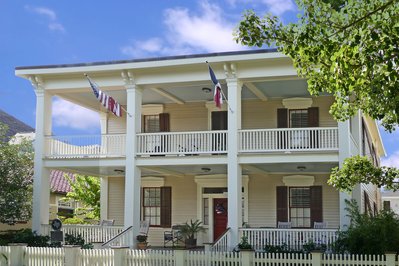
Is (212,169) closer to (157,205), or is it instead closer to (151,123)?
(157,205)

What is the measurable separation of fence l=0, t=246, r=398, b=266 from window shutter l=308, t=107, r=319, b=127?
794 centimetres

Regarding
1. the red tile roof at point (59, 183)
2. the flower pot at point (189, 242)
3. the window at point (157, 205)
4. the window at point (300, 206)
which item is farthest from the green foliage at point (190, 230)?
the red tile roof at point (59, 183)

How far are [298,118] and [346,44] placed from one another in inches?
551

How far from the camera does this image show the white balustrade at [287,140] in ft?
64.3

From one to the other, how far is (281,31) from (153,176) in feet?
50.7

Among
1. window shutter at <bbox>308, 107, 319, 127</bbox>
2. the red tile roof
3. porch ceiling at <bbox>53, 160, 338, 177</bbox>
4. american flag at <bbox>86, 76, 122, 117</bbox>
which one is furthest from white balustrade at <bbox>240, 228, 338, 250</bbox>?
the red tile roof

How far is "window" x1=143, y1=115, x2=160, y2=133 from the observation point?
2522 centimetres

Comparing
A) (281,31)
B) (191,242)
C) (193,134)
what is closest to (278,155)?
(193,134)

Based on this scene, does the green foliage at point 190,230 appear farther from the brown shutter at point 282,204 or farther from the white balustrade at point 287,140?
the white balustrade at point 287,140

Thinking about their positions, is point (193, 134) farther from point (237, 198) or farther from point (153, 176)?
point (153, 176)

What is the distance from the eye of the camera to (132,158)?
826 inches

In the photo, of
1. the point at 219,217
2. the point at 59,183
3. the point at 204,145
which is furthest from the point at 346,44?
the point at 59,183

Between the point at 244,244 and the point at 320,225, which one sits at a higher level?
the point at 320,225

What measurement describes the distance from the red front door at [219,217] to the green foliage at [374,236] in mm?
7444
